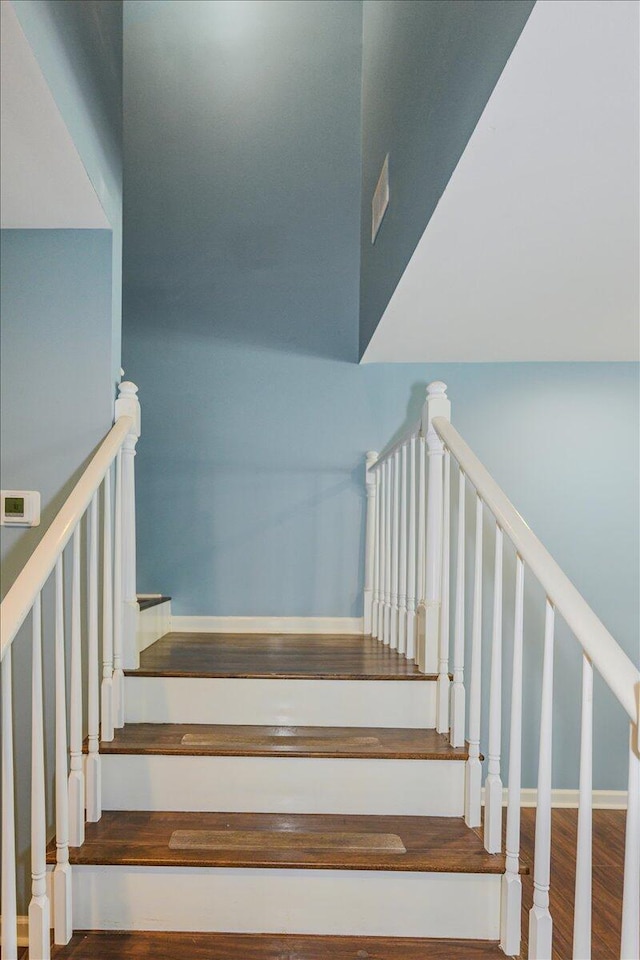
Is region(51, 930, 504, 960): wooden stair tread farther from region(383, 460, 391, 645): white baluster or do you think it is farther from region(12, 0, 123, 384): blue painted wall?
region(12, 0, 123, 384): blue painted wall

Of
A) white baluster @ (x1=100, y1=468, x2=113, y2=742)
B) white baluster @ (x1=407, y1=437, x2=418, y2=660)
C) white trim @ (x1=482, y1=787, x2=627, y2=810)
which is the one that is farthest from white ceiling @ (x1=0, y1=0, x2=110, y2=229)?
white trim @ (x1=482, y1=787, x2=627, y2=810)

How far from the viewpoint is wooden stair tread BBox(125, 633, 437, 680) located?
8.22ft

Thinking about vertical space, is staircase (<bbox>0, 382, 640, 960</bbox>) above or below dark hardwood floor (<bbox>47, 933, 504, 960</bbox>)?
above

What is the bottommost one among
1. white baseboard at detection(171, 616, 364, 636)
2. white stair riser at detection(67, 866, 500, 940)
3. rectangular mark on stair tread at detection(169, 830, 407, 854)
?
white stair riser at detection(67, 866, 500, 940)

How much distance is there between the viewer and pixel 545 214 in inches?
75.0

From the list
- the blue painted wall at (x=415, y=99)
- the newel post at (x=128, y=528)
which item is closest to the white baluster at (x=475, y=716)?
the blue painted wall at (x=415, y=99)

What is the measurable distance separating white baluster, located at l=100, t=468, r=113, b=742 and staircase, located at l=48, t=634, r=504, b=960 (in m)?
0.08

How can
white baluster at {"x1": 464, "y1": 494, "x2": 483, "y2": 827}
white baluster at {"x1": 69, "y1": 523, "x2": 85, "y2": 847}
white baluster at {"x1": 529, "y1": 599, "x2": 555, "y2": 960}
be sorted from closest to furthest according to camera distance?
white baluster at {"x1": 529, "y1": 599, "x2": 555, "y2": 960} → white baluster at {"x1": 69, "y1": 523, "x2": 85, "y2": 847} → white baluster at {"x1": 464, "y1": 494, "x2": 483, "y2": 827}

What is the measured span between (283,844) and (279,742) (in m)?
0.35

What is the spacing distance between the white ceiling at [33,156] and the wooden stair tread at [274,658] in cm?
148

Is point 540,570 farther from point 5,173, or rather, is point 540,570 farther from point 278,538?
point 278,538

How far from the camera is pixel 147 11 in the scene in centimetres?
312

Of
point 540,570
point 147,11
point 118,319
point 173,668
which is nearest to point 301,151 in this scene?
point 147,11

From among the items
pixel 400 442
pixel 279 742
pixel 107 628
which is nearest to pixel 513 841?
pixel 279 742
